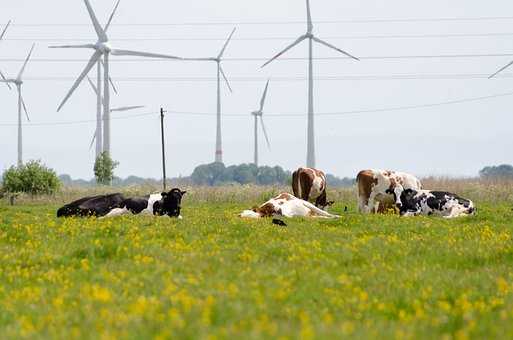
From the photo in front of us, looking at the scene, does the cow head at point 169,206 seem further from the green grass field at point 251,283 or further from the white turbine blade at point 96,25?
the white turbine blade at point 96,25

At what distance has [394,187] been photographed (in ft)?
91.5

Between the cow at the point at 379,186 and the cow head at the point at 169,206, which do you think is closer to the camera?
the cow head at the point at 169,206

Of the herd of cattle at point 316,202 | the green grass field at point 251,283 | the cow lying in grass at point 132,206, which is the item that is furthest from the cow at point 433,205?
the green grass field at point 251,283

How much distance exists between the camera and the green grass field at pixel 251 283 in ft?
23.2

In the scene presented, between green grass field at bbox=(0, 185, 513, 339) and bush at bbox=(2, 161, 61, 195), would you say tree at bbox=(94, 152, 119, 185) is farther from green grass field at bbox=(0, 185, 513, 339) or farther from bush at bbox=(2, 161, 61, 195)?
green grass field at bbox=(0, 185, 513, 339)

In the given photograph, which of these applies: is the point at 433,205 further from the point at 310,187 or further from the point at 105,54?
the point at 105,54

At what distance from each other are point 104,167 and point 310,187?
51.4m

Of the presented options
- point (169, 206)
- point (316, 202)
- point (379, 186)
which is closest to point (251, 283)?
point (169, 206)

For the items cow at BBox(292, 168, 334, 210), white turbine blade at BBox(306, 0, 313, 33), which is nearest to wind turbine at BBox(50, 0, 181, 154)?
white turbine blade at BBox(306, 0, 313, 33)

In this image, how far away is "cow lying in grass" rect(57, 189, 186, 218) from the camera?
2391 cm

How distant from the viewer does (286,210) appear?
2427cm

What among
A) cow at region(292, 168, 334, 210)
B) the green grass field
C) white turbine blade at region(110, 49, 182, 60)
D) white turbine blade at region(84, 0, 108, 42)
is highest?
white turbine blade at region(84, 0, 108, 42)

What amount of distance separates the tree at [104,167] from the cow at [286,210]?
56.0 meters

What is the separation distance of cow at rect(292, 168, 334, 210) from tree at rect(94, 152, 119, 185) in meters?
50.8
